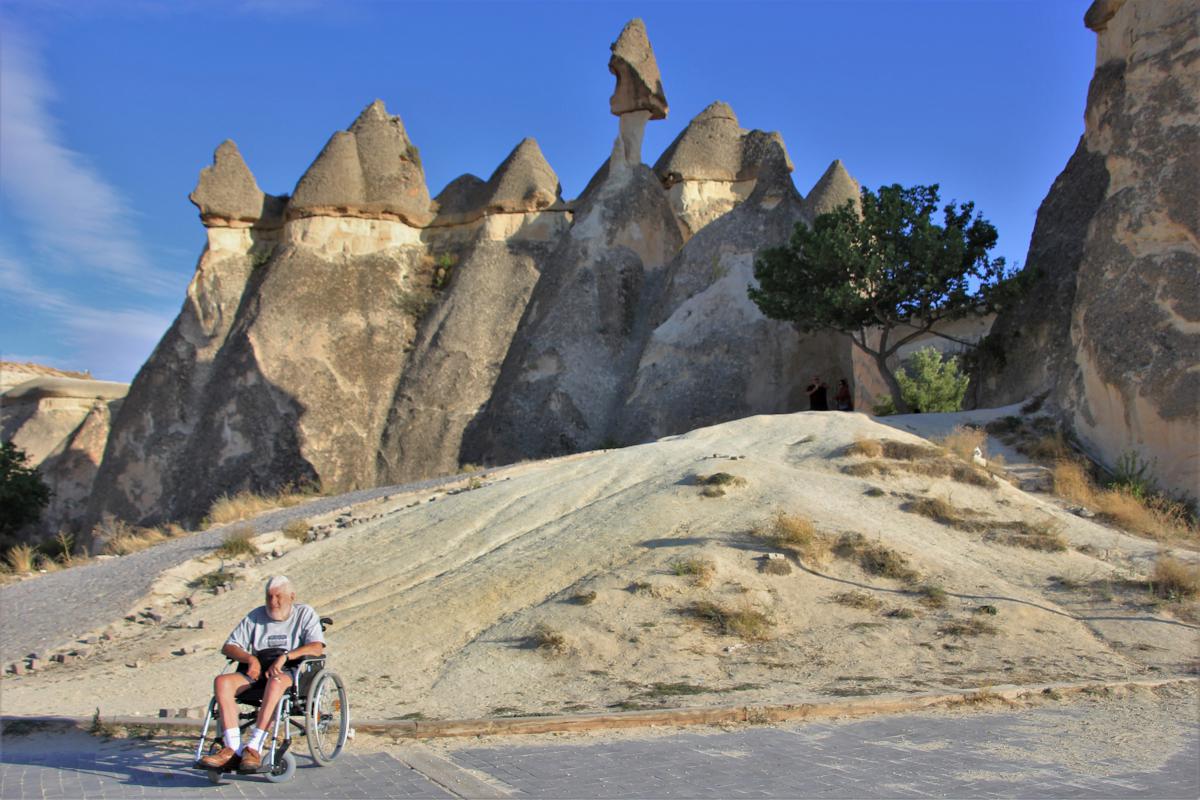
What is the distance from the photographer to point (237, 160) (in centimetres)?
2586

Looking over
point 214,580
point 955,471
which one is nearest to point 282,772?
point 214,580

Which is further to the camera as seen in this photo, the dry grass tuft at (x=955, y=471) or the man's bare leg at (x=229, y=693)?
the dry grass tuft at (x=955, y=471)

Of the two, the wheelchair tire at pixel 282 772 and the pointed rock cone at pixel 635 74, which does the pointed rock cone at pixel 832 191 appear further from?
the wheelchair tire at pixel 282 772

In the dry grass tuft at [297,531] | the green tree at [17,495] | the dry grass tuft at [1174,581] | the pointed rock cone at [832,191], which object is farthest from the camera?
the green tree at [17,495]

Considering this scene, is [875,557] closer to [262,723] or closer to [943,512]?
[943,512]

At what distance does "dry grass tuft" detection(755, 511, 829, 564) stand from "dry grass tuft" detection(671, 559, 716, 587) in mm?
801

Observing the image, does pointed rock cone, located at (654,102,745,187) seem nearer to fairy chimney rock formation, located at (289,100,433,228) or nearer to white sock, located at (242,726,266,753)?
fairy chimney rock formation, located at (289,100,433,228)

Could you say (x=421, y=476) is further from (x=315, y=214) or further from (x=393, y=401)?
(x=315, y=214)

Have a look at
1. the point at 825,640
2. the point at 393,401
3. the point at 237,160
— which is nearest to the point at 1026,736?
the point at 825,640

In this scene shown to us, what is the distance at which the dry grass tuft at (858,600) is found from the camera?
327 inches

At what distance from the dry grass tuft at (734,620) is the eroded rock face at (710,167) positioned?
17.3m

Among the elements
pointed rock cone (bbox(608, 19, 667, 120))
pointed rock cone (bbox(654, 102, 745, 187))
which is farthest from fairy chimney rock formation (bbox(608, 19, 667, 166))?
pointed rock cone (bbox(654, 102, 745, 187))

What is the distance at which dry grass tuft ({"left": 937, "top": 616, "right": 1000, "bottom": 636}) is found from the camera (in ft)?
25.4

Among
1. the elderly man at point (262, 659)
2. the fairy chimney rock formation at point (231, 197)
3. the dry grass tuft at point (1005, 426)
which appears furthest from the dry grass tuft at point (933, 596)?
the fairy chimney rock formation at point (231, 197)
